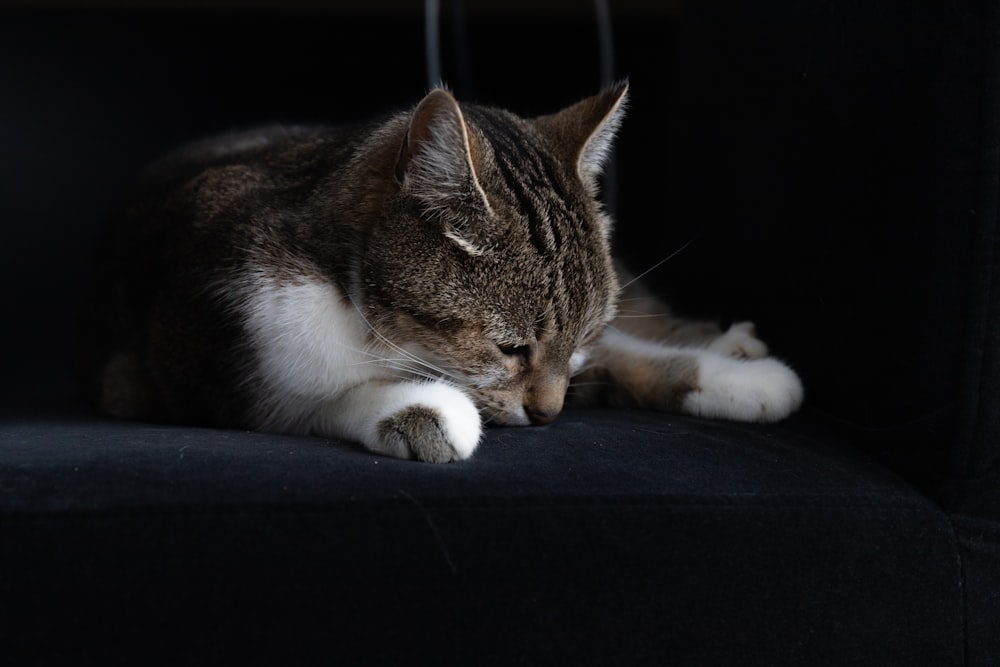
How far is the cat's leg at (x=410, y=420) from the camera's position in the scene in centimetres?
109

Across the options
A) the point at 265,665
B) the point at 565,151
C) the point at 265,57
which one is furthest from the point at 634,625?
the point at 265,57

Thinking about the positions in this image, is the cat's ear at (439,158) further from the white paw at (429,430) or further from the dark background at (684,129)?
the dark background at (684,129)

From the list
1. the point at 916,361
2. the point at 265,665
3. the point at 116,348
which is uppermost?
the point at 916,361

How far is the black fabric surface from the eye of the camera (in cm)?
93

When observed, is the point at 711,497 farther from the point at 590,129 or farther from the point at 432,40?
the point at 432,40

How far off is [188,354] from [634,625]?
28.9 inches

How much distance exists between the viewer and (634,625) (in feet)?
3.25

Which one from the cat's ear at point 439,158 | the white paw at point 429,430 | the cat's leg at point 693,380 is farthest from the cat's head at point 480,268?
the cat's leg at point 693,380

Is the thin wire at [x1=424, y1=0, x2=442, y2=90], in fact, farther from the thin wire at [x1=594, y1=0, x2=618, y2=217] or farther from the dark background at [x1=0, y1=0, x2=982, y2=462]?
the thin wire at [x1=594, y1=0, x2=618, y2=217]

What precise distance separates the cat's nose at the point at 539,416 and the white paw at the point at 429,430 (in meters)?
0.13

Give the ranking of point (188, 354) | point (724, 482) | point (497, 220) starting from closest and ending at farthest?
point (724, 482) → point (497, 220) → point (188, 354)

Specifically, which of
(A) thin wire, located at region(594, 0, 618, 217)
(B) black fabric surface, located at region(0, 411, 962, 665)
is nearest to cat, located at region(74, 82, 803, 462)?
(B) black fabric surface, located at region(0, 411, 962, 665)

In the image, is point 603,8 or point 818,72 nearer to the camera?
point 818,72

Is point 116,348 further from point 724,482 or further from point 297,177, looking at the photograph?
point 724,482
